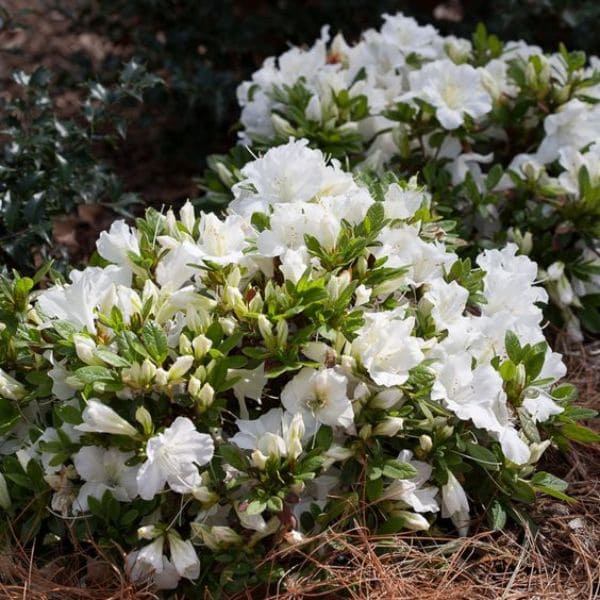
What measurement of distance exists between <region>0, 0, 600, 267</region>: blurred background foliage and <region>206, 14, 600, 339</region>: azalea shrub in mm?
830

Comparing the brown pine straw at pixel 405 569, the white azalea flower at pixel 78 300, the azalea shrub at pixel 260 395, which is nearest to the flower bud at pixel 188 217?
the azalea shrub at pixel 260 395

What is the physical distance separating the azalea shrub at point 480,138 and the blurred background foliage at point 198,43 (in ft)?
2.72

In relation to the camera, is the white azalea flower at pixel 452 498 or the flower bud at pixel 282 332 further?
the white azalea flower at pixel 452 498

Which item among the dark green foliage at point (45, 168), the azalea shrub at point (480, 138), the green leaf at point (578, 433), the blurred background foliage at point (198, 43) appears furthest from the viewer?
the blurred background foliage at point (198, 43)

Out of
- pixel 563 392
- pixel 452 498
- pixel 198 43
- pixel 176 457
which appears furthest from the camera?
pixel 198 43

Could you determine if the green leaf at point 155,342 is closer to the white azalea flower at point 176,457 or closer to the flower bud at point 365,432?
the white azalea flower at point 176,457

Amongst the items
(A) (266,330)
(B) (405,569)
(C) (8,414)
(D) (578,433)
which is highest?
(A) (266,330)

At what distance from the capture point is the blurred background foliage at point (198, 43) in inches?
143

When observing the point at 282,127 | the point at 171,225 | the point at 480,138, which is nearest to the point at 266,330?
the point at 171,225

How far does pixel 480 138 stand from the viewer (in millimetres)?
2654

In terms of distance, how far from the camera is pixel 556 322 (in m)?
2.59

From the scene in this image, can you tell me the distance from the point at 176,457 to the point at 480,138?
1.42 m

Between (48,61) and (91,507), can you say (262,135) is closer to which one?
(91,507)

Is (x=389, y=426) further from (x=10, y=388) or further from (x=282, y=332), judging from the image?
(x=10, y=388)
